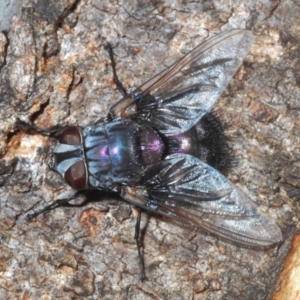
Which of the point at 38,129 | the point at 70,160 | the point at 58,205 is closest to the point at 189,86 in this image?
the point at 70,160

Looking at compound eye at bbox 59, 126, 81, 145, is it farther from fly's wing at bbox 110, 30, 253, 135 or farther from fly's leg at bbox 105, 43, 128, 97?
fly's leg at bbox 105, 43, 128, 97

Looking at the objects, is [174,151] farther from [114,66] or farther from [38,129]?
[38,129]

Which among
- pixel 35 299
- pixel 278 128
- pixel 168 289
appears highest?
pixel 278 128

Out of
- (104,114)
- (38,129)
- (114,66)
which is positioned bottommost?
(38,129)

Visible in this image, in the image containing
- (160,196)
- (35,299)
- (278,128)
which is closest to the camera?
(35,299)

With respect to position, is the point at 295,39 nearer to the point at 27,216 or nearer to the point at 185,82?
the point at 185,82

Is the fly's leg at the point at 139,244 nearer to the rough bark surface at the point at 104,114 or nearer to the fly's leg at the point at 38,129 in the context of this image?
the rough bark surface at the point at 104,114

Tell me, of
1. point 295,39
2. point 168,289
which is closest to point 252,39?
point 295,39

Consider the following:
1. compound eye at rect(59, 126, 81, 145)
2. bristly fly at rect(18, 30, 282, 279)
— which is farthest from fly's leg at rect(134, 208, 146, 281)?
compound eye at rect(59, 126, 81, 145)
